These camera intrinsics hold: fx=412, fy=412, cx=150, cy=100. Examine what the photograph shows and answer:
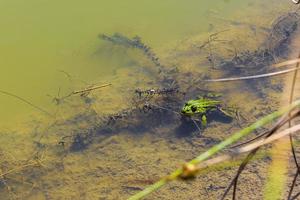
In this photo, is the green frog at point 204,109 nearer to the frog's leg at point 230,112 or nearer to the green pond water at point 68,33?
the frog's leg at point 230,112

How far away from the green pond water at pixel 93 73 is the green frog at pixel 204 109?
0.10 m

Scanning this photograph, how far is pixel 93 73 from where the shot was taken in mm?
3514

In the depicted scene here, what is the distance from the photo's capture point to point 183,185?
2.28 meters

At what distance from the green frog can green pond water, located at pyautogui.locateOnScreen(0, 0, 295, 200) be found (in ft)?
0.32

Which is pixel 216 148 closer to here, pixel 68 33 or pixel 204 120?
pixel 204 120

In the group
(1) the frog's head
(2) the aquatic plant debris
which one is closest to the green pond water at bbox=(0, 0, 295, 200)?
(1) the frog's head

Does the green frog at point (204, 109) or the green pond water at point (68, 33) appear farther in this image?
the green pond water at point (68, 33)

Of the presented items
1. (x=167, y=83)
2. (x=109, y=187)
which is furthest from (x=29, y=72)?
(x=109, y=187)

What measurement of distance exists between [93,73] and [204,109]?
4.14 ft

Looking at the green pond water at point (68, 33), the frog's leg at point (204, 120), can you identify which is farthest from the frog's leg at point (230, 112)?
the green pond water at point (68, 33)

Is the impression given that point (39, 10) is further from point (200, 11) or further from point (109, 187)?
point (109, 187)

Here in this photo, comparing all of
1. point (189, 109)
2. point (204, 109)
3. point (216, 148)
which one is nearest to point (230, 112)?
point (204, 109)

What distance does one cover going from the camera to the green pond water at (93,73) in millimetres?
2475

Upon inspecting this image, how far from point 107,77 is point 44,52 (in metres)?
0.79
